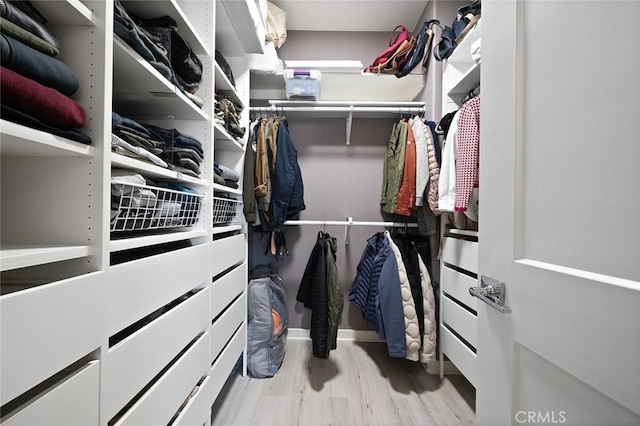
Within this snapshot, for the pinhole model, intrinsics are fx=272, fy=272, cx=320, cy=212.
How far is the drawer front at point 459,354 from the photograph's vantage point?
1.42 metres

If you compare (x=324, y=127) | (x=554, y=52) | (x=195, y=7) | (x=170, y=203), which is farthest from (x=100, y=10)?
(x=324, y=127)

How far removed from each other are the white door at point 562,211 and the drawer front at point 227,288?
1.09 m

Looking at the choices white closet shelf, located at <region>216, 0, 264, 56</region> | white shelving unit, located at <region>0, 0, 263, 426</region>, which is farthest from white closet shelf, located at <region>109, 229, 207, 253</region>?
white closet shelf, located at <region>216, 0, 264, 56</region>

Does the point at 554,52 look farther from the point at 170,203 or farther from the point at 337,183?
the point at 337,183

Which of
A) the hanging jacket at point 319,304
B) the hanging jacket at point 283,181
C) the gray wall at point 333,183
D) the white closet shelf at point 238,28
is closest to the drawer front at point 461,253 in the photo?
the gray wall at point 333,183

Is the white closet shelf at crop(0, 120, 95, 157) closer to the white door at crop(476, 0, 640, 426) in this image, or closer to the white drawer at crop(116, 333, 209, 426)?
the white drawer at crop(116, 333, 209, 426)

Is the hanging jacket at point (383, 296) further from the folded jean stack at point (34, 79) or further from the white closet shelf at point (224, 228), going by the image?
the folded jean stack at point (34, 79)

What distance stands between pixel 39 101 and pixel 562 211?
3.13 ft

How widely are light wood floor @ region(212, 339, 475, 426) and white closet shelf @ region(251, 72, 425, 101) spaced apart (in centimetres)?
207

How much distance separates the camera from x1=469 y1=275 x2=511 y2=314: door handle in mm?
596

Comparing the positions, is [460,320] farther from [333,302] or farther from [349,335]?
[349,335]

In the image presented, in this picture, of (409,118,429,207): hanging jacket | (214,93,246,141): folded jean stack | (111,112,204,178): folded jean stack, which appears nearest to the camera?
(111,112,204,178): folded jean stack

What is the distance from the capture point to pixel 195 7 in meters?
1.26

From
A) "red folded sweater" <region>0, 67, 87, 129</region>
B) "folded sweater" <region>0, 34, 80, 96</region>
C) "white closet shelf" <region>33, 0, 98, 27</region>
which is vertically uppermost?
"white closet shelf" <region>33, 0, 98, 27</region>
